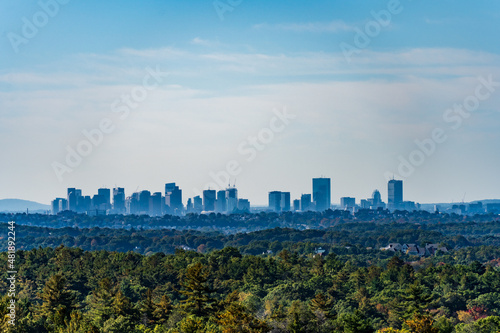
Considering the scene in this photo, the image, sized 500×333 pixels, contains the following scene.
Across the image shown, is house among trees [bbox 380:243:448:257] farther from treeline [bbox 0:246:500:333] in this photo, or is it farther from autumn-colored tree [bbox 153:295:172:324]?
autumn-colored tree [bbox 153:295:172:324]

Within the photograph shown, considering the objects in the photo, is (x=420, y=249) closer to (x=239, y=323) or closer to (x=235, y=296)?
(x=235, y=296)

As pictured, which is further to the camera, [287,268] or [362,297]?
[287,268]

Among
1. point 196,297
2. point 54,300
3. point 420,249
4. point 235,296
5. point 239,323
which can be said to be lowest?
point 420,249

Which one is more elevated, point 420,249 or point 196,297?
point 196,297

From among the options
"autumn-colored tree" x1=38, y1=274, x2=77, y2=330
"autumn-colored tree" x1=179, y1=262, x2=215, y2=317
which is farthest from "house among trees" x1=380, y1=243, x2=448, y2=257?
"autumn-colored tree" x1=179, y1=262, x2=215, y2=317

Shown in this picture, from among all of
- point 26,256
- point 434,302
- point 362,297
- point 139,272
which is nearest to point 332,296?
point 362,297

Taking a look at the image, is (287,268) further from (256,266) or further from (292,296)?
(292,296)

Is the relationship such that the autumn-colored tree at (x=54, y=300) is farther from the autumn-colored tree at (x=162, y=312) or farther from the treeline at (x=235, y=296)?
the autumn-colored tree at (x=162, y=312)

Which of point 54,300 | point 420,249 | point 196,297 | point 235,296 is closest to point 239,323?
point 196,297
